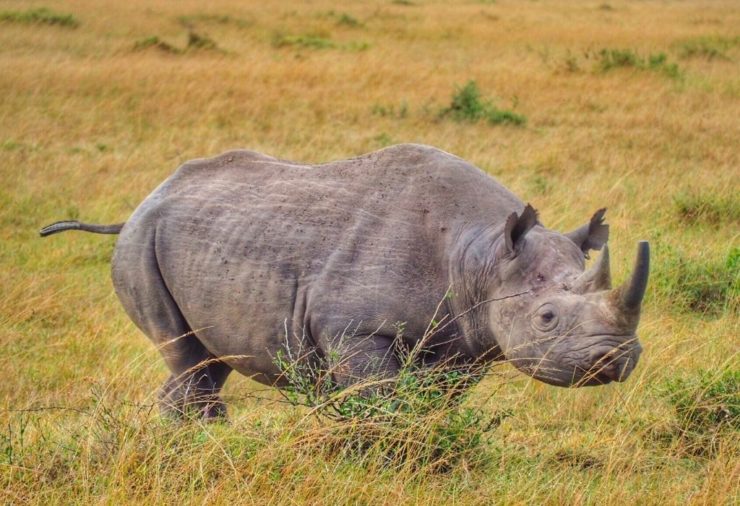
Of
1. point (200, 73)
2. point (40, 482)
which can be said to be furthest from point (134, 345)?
point (200, 73)

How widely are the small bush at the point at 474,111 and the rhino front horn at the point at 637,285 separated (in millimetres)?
9261

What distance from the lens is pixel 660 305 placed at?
7344 millimetres

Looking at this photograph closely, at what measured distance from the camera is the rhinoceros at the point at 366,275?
439 centimetres

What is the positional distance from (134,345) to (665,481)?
366cm

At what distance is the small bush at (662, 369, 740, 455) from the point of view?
16.5 ft

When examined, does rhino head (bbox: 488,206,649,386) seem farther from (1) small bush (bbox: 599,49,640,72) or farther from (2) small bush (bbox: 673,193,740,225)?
(1) small bush (bbox: 599,49,640,72)

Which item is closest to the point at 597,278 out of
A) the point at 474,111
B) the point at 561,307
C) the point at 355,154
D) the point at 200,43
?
the point at 561,307

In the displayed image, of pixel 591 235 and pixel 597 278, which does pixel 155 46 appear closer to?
pixel 591 235

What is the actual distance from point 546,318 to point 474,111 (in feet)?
30.6

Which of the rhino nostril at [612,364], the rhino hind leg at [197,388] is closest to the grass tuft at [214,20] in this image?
the rhino hind leg at [197,388]

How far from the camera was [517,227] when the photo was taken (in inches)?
180

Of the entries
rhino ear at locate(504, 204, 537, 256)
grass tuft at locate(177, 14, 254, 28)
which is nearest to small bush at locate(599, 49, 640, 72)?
grass tuft at locate(177, 14, 254, 28)

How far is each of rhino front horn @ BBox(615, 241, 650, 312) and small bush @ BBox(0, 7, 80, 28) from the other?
1864 centimetres

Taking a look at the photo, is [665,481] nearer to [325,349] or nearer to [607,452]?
[607,452]
